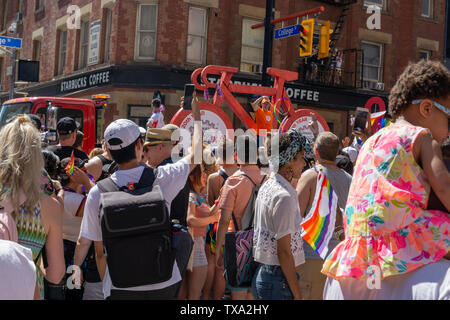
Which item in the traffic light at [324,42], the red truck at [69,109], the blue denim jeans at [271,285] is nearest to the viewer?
the blue denim jeans at [271,285]

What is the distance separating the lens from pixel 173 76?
1834cm

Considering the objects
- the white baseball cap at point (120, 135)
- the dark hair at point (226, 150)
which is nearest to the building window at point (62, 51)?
the dark hair at point (226, 150)

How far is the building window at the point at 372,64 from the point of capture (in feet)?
75.5

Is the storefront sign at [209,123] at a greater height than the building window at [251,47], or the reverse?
the building window at [251,47]

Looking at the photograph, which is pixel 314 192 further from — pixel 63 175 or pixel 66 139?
pixel 66 139

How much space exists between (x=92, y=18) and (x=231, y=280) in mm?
18318

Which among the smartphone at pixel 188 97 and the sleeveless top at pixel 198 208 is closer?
the smartphone at pixel 188 97

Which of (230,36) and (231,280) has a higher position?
(230,36)

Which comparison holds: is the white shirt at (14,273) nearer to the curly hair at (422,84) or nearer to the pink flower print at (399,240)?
the pink flower print at (399,240)

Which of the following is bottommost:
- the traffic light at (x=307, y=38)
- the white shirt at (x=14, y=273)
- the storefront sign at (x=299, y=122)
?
the white shirt at (x=14, y=273)

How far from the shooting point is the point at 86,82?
2003cm

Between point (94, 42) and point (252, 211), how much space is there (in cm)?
1715
